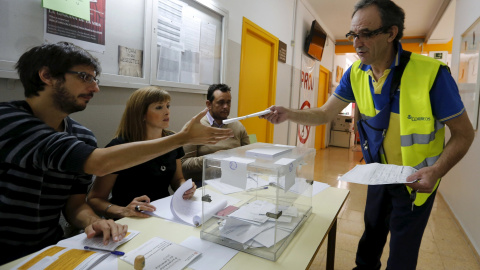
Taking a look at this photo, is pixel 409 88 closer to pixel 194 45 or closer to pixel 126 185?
pixel 126 185

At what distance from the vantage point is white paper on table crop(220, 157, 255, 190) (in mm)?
1009

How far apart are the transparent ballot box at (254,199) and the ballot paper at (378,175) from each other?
0.70 ft

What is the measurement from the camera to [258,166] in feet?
3.25

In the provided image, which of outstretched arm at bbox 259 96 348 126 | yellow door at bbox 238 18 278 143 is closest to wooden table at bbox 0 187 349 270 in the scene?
outstretched arm at bbox 259 96 348 126

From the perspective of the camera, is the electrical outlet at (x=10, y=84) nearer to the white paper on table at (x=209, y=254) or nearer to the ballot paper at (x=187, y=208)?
the ballot paper at (x=187, y=208)

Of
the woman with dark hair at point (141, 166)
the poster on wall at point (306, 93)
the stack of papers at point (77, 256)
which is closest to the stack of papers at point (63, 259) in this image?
the stack of papers at point (77, 256)

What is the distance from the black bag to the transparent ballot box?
1.42 ft

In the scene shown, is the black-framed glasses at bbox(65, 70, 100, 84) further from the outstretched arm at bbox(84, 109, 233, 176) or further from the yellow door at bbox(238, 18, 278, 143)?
the yellow door at bbox(238, 18, 278, 143)

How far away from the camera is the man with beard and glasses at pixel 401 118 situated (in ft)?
4.10

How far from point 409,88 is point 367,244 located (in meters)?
0.96

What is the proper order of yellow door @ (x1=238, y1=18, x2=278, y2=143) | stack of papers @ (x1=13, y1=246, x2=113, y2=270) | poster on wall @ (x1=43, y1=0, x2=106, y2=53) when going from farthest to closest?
yellow door @ (x1=238, y1=18, x2=278, y2=143), poster on wall @ (x1=43, y1=0, x2=106, y2=53), stack of papers @ (x1=13, y1=246, x2=113, y2=270)

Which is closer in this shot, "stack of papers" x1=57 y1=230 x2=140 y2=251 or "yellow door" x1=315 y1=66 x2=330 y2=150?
"stack of papers" x1=57 y1=230 x2=140 y2=251

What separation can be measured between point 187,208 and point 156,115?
68 centimetres

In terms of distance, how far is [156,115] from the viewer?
174 cm
